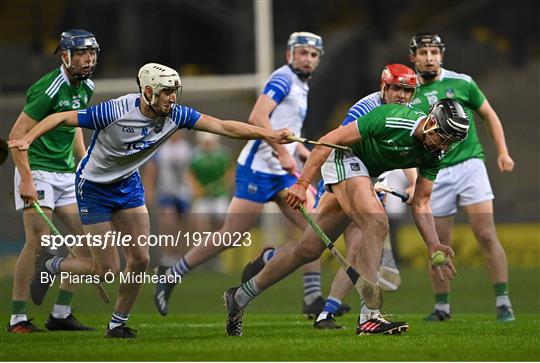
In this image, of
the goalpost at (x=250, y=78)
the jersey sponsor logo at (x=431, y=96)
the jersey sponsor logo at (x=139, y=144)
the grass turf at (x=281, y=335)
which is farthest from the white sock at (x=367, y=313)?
the goalpost at (x=250, y=78)

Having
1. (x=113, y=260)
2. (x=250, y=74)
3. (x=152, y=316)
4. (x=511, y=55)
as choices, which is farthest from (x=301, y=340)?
(x=511, y=55)

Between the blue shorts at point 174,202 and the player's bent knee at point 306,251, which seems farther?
the blue shorts at point 174,202

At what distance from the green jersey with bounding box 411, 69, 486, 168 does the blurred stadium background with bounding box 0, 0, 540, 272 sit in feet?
26.9

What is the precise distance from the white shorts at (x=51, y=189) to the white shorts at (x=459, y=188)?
284 centimetres

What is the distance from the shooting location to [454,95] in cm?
1025

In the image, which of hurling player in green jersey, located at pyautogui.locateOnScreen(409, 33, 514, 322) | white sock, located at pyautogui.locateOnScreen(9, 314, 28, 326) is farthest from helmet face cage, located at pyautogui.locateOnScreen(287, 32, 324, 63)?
white sock, located at pyautogui.locateOnScreen(9, 314, 28, 326)

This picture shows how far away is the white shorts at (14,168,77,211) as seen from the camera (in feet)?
31.3

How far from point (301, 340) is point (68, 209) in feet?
7.88

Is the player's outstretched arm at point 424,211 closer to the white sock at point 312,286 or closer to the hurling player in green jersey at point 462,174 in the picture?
the hurling player in green jersey at point 462,174

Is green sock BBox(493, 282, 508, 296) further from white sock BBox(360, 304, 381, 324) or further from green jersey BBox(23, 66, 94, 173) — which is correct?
green jersey BBox(23, 66, 94, 173)

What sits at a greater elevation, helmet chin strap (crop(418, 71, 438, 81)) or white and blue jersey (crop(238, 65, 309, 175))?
helmet chin strap (crop(418, 71, 438, 81))

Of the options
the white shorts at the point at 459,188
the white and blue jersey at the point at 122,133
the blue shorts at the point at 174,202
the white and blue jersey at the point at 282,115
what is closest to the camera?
the white and blue jersey at the point at 122,133

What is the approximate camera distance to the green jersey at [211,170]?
747 inches

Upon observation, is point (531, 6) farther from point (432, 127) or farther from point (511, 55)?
point (432, 127)
